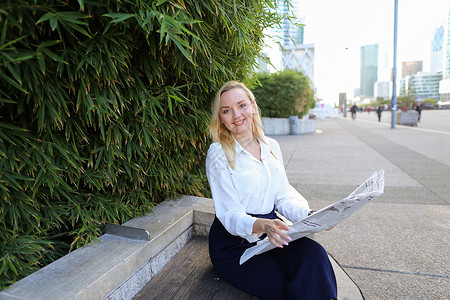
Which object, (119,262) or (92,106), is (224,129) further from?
(119,262)

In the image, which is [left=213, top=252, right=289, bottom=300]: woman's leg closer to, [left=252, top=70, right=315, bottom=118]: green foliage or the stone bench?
the stone bench

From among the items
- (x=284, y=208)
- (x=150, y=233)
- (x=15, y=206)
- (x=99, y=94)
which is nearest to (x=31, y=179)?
(x=15, y=206)

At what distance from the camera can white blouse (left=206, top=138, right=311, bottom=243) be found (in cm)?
180

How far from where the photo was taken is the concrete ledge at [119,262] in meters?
1.40

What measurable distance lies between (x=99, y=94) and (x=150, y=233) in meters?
0.96

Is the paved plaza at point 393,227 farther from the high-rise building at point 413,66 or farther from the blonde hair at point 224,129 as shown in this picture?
the high-rise building at point 413,66

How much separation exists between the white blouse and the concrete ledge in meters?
0.54

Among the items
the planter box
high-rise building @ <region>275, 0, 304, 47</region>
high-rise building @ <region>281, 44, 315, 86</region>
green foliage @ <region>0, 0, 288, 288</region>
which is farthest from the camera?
high-rise building @ <region>281, 44, 315, 86</region>

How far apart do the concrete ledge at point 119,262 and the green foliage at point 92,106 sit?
104 mm

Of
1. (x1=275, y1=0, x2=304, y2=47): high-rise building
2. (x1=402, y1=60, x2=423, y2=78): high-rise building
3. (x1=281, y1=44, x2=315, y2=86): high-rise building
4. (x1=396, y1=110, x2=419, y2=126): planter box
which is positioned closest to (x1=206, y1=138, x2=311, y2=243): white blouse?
(x1=275, y1=0, x2=304, y2=47): high-rise building

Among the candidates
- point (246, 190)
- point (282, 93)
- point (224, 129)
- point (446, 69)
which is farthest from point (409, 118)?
point (446, 69)

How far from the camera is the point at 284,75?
13.4 m

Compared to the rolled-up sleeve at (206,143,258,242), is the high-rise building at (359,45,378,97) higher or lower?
higher

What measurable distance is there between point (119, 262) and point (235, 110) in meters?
1.15
